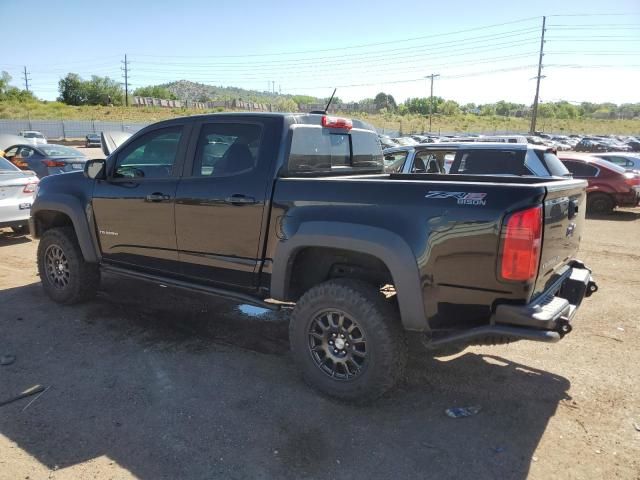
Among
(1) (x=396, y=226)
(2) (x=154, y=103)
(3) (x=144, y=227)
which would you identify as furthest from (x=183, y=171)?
(2) (x=154, y=103)

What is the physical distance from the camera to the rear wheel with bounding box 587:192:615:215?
12.2 meters

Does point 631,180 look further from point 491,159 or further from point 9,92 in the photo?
point 9,92

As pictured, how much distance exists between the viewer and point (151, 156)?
4.59 metres

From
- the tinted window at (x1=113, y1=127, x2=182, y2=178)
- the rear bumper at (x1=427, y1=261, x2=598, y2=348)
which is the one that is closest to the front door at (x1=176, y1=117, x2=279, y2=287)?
the tinted window at (x1=113, y1=127, x2=182, y2=178)

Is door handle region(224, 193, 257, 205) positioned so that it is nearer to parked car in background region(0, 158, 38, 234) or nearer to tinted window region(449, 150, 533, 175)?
tinted window region(449, 150, 533, 175)

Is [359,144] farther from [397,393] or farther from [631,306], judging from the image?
[631,306]

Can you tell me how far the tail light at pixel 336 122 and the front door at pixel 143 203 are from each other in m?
1.22

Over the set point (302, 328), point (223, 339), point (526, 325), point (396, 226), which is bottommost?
point (223, 339)

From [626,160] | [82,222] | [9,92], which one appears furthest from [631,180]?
[9,92]

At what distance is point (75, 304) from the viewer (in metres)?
5.37

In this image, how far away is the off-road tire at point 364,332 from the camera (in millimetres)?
3225

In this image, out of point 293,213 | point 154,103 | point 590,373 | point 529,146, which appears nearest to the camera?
point 293,213

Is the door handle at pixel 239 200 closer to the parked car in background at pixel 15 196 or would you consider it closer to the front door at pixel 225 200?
the front door at pixel 225 200

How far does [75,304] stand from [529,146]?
705cm
